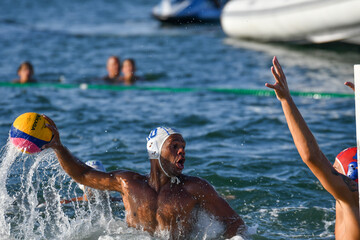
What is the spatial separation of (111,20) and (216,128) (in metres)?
17.6

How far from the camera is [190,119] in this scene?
30.4 feet

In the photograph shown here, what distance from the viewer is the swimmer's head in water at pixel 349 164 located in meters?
3.67

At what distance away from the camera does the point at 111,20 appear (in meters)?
25.3

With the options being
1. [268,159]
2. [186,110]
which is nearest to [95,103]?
[186,110]

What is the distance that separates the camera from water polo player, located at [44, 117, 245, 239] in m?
4.39

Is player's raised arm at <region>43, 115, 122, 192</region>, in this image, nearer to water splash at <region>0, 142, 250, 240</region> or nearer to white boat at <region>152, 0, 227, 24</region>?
water splash at <region>0, 142, 250, 240</region>

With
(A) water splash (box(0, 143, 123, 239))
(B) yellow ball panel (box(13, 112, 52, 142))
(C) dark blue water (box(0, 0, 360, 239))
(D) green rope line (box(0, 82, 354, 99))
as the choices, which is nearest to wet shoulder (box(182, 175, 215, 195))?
(C) dark blue water (box(0, 0, 360, 239))

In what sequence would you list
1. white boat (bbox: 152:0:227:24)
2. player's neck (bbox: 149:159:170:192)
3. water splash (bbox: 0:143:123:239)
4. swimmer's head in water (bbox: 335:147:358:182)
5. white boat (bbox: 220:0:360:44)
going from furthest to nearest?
white boat (bbox: 152:0:227:24) < white boat (bbox: 220:0:360:44) < water splash (bbox: 0:143:123:239) < player's neck (bbox: 149:159:170:192) < swimmer's head in water (bbox: 335:147:358:182)

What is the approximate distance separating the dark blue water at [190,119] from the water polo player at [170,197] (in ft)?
0.57

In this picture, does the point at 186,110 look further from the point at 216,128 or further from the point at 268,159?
the point at 268,159

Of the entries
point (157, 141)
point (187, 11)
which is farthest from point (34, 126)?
point (187, 11)

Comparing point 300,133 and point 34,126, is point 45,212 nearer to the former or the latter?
point 34,126

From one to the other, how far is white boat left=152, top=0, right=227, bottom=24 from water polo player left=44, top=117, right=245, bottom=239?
1893cm

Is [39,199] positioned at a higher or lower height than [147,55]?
lower
